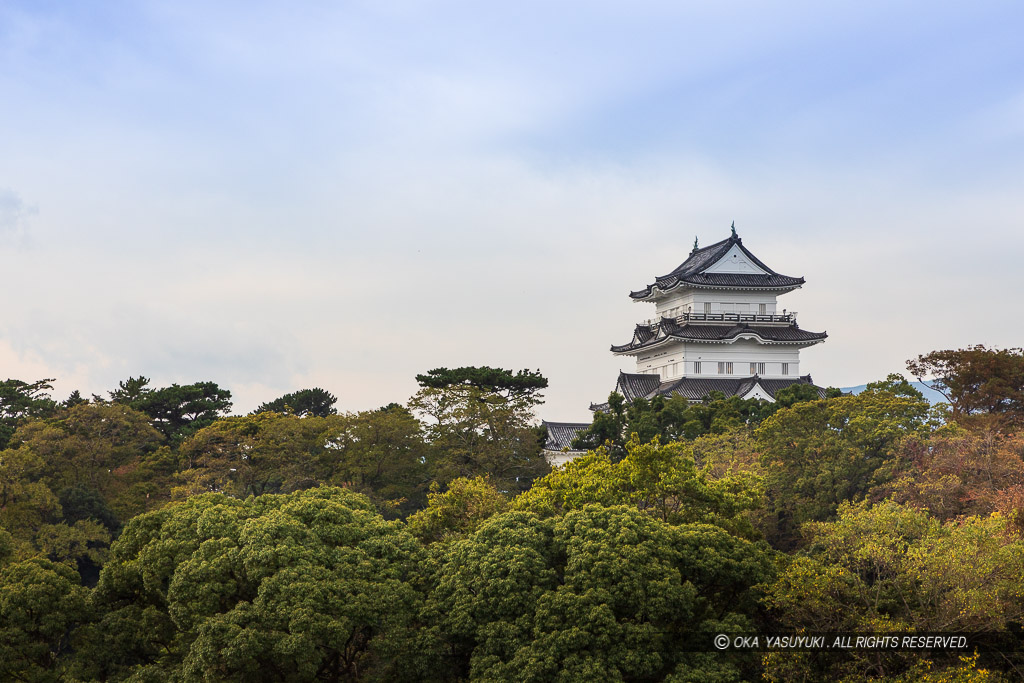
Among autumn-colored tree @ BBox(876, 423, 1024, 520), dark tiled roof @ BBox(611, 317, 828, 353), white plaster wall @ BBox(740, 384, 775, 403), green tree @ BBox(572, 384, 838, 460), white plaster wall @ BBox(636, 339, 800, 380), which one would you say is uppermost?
dark tiled roof @ BBox(611, 317, 828, 353)

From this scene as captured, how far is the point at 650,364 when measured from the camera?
4778 cm

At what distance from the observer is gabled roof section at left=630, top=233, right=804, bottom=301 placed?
1775 inches

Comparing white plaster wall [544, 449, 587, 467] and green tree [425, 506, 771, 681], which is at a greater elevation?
white plaster wall [544, 449, 587, 467]

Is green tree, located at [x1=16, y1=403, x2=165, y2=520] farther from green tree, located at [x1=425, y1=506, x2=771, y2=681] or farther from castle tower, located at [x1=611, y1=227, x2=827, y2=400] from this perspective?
castle tower, located at [x1=611, y1=227, x2=827, y2=400]

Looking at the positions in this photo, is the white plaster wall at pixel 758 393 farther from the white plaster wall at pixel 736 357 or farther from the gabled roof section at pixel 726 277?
the gabled roof section at pixel 726 277

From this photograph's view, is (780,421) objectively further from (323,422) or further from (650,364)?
(650,364)

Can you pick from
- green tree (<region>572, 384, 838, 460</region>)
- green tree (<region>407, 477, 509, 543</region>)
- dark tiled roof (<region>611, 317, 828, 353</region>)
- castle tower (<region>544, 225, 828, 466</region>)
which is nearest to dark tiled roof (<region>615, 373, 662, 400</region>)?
castle tower (<region>544, 225, 828, 466</region>)

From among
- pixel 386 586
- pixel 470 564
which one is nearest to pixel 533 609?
pixel 470 564

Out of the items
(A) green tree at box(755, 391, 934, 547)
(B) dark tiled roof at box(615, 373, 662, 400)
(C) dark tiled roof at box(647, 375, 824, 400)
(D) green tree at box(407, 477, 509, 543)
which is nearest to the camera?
(D) green tree at box(407, 477, 509, 543)

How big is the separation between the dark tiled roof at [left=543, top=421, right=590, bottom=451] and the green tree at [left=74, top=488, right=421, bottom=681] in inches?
830

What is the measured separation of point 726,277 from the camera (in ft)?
150

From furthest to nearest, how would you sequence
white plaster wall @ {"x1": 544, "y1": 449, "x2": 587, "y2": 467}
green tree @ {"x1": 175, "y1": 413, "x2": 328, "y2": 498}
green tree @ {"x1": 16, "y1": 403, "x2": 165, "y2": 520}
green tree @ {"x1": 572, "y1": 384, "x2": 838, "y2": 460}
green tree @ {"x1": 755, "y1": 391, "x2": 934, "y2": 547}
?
white plaster wall @ {"x1": 544, "y1": 449, "x2": 587, "y2": 467} → green tree @ {"x1": 572, "y1": 384, "x2": 838, "y2": 460} → green tree @ {"x1": 16, "y1": 403, "x2": 165, "y2": 520} → green tree @ {"x1": 175, "y1": 413, "x2": 328, "y2": 498} → green tree @ {"x1": 755, "y1": 391, "x2": 934, "y2": 547}

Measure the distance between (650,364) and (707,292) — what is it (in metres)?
4.40

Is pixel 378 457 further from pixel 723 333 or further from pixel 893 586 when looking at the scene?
pixel 723 333
